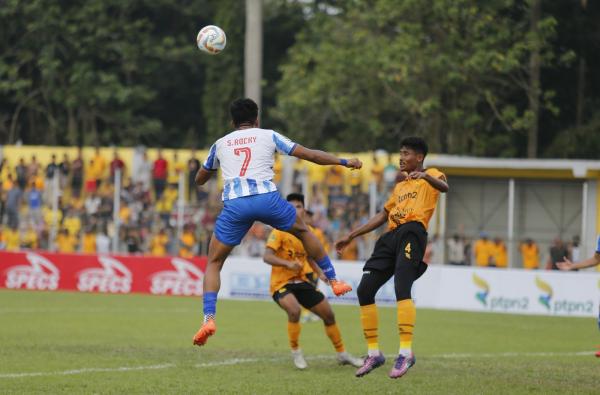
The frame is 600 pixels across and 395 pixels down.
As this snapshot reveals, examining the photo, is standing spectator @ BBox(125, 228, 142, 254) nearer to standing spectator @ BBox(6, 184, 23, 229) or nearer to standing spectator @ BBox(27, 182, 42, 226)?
standing spectator @ BBox(27, 182, 42, 226)

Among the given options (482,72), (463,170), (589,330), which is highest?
(482,72)

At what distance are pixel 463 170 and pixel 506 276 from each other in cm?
693

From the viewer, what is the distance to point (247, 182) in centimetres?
1091

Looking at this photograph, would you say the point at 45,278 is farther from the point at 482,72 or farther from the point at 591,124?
the point at 591,124

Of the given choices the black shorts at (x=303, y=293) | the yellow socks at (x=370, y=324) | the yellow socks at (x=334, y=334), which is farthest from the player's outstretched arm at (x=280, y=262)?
the yellow socks at (x=370, y=324)

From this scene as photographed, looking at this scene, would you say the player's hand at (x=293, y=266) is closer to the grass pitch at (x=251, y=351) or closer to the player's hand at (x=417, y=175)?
the grass pitch at (x=251, y=351)

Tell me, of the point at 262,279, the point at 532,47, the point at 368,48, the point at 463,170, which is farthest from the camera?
the point at 368,48

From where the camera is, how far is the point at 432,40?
125ft

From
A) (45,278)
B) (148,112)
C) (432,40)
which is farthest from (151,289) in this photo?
(148,112)

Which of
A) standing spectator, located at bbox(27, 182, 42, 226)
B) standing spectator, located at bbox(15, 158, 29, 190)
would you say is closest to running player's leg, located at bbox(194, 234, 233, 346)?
standing spectator, located at bbox(27, 182, 42, 226)

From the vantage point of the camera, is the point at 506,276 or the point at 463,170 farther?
the point at 463,170

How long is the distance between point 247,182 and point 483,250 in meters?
19.3

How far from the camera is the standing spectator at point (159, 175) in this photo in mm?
31984

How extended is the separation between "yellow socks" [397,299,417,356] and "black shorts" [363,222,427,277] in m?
0.42
